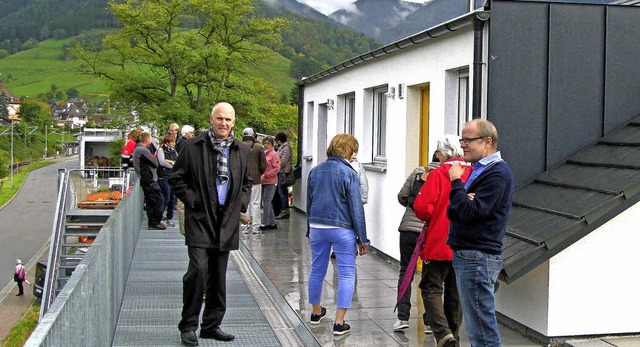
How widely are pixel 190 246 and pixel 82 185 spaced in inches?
602

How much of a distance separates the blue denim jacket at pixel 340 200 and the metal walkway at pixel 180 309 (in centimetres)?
108

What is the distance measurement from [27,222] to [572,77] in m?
88.6

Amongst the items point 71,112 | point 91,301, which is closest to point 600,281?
point 91,301

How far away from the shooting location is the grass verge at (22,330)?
3447 centimetres

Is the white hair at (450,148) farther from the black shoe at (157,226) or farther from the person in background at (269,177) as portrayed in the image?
the black shoe at (157,226)

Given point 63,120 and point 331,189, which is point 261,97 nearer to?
point 331,189

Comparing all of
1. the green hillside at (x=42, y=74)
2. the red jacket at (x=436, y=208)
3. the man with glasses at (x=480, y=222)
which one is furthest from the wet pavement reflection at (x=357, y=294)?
the green hillside at (x=42, y=74)

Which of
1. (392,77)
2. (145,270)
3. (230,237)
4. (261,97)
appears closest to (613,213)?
(230,237)

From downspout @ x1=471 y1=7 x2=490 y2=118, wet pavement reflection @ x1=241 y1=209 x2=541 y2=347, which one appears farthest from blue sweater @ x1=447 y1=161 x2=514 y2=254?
downspout @ x1=471 y1=7 x2=490 y2=118

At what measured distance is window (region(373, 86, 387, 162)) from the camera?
12.9m

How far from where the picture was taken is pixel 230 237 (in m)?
6.73

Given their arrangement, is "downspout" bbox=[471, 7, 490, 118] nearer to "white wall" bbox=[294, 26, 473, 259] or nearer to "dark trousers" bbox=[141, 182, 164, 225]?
"white wall" bbox=[294, 26, 473, 259]

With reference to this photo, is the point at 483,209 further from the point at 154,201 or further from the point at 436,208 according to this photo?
the point at 154,201

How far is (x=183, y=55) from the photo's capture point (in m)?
42.0
